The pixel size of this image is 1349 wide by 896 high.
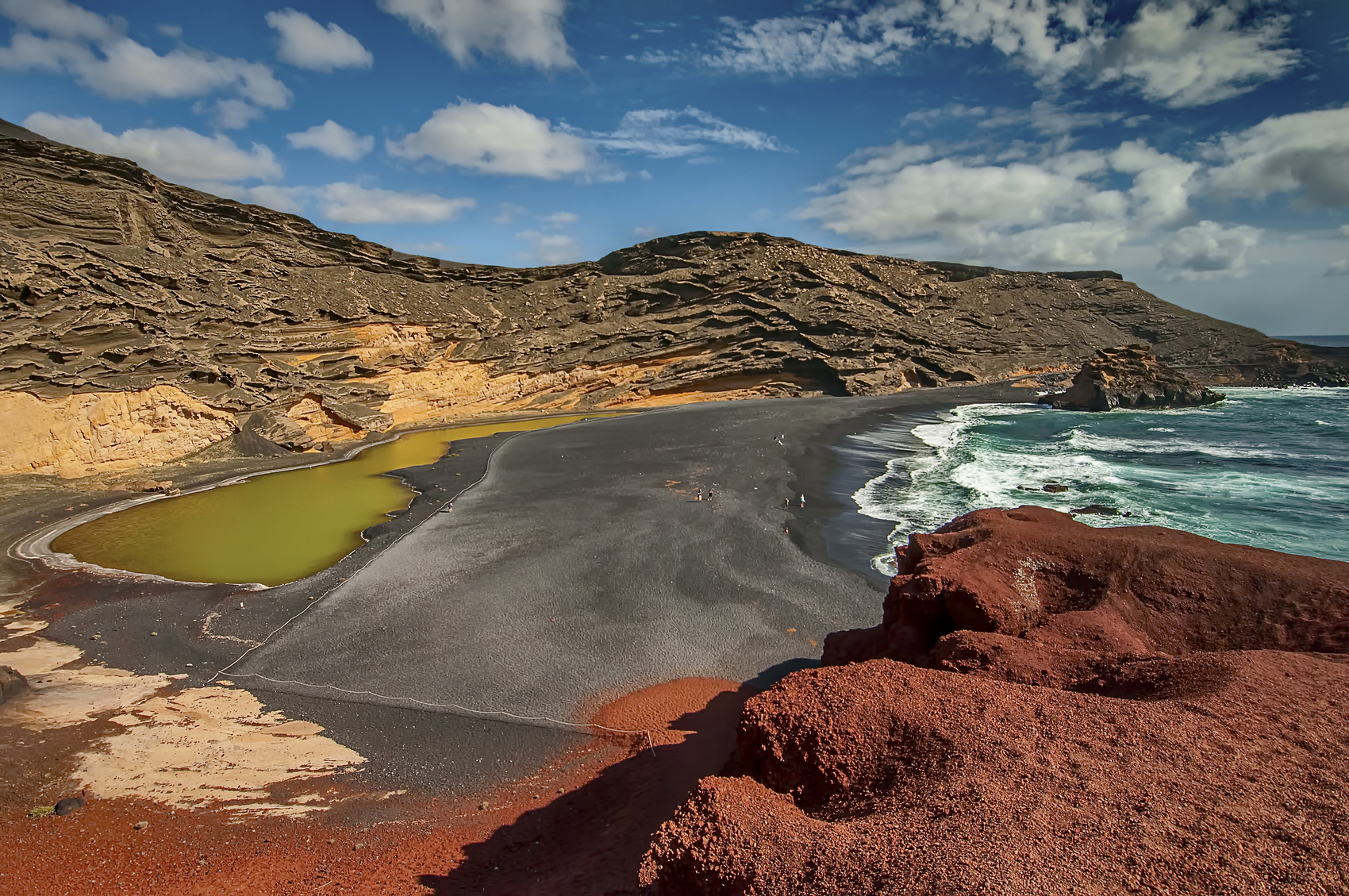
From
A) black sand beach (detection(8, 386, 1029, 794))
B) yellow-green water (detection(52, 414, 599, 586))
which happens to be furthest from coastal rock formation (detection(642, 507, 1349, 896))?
yellow-green water (detection(52, 414, 599, 586))

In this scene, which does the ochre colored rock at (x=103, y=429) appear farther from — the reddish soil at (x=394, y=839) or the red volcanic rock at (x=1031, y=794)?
the red volcanic rock at (x=1031, y=794)

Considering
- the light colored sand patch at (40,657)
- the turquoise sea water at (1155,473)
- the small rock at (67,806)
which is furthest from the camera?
the turquoise sea water at (1155,473)

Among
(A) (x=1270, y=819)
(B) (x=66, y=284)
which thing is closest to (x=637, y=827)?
(A) (x=1270, y=819)

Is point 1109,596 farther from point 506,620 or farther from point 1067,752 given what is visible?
point 506,620

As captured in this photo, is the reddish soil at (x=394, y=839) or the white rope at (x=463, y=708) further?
the white rope at (x=463, y=708)

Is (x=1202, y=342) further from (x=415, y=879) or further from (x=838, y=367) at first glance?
(x=415, y=879)

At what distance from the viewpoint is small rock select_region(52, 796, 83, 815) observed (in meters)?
6.48

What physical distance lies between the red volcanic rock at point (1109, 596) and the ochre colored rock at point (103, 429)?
2512cm

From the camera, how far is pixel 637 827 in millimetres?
5648

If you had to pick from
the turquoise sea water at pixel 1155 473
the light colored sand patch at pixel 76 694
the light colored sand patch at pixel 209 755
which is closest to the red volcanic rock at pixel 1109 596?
the light colored sand patch at pixel 209 755

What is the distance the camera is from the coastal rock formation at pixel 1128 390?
118 feet

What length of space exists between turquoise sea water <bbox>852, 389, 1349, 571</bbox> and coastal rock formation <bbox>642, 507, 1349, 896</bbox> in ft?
25.7

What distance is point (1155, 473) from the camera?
19578mm

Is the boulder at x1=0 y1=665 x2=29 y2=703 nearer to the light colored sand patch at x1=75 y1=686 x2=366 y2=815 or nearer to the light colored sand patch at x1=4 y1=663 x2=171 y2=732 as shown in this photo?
the light colored sand patch at x1=4 y1=663 x2=171 y2=732
